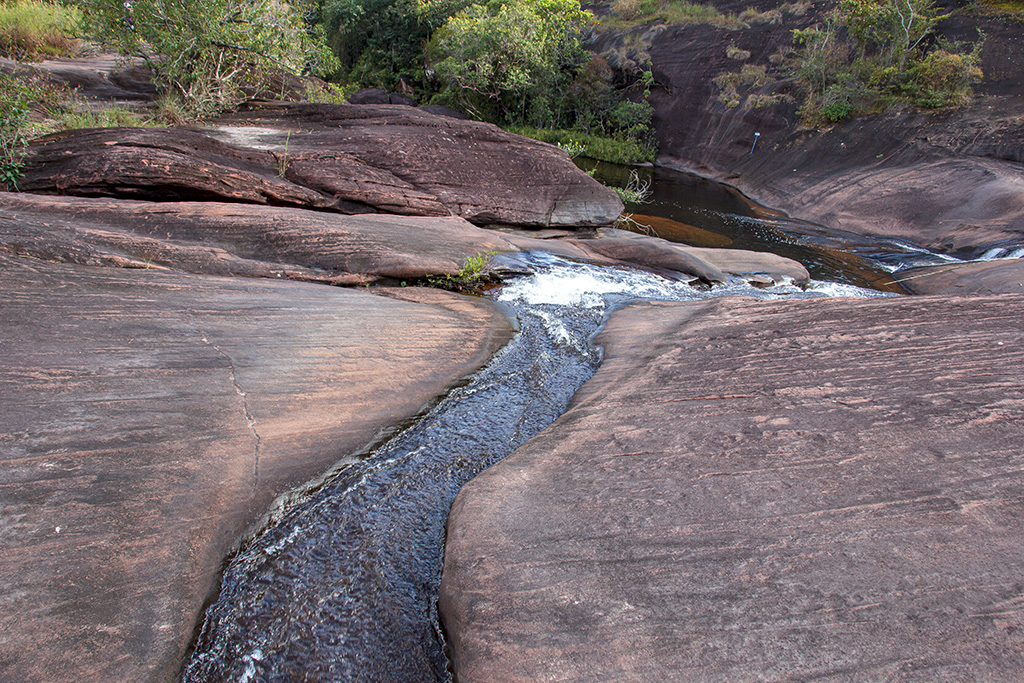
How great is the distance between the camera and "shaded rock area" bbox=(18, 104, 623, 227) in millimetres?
6652

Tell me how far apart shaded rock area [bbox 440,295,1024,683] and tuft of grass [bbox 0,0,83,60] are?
48.0 ft

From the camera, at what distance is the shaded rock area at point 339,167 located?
6652 millimetres

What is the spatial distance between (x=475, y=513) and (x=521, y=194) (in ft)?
25.7

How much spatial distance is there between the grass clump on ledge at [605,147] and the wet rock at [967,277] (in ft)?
48.3

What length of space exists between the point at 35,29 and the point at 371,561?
16.4 metres

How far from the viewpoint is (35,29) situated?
12.9 metres

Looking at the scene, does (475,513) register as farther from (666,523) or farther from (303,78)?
(303,78)

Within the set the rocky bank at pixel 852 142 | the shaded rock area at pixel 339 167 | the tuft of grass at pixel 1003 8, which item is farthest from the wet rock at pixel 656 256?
the tuft of grass at pixel 1003 8

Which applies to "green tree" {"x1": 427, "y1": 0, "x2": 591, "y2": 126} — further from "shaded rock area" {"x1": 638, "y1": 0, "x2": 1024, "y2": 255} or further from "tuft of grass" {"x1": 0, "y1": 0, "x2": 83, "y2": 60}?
"tuft of grass" {"x1": 0, "y1": 0, "x2": 83, "y2": 60}

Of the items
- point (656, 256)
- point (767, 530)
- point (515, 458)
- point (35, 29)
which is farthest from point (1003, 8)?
point (35, 29)

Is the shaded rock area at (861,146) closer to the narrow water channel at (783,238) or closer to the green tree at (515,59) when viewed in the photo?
the narrow water channel at (783,238)

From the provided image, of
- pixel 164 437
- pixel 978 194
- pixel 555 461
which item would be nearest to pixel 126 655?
pixel 164 437

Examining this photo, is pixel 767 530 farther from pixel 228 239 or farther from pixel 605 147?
pixel 605 147

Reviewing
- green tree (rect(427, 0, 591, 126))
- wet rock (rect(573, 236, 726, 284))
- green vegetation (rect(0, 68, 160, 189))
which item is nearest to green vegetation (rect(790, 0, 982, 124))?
green tree (rect(427, 0, 591, 126))
